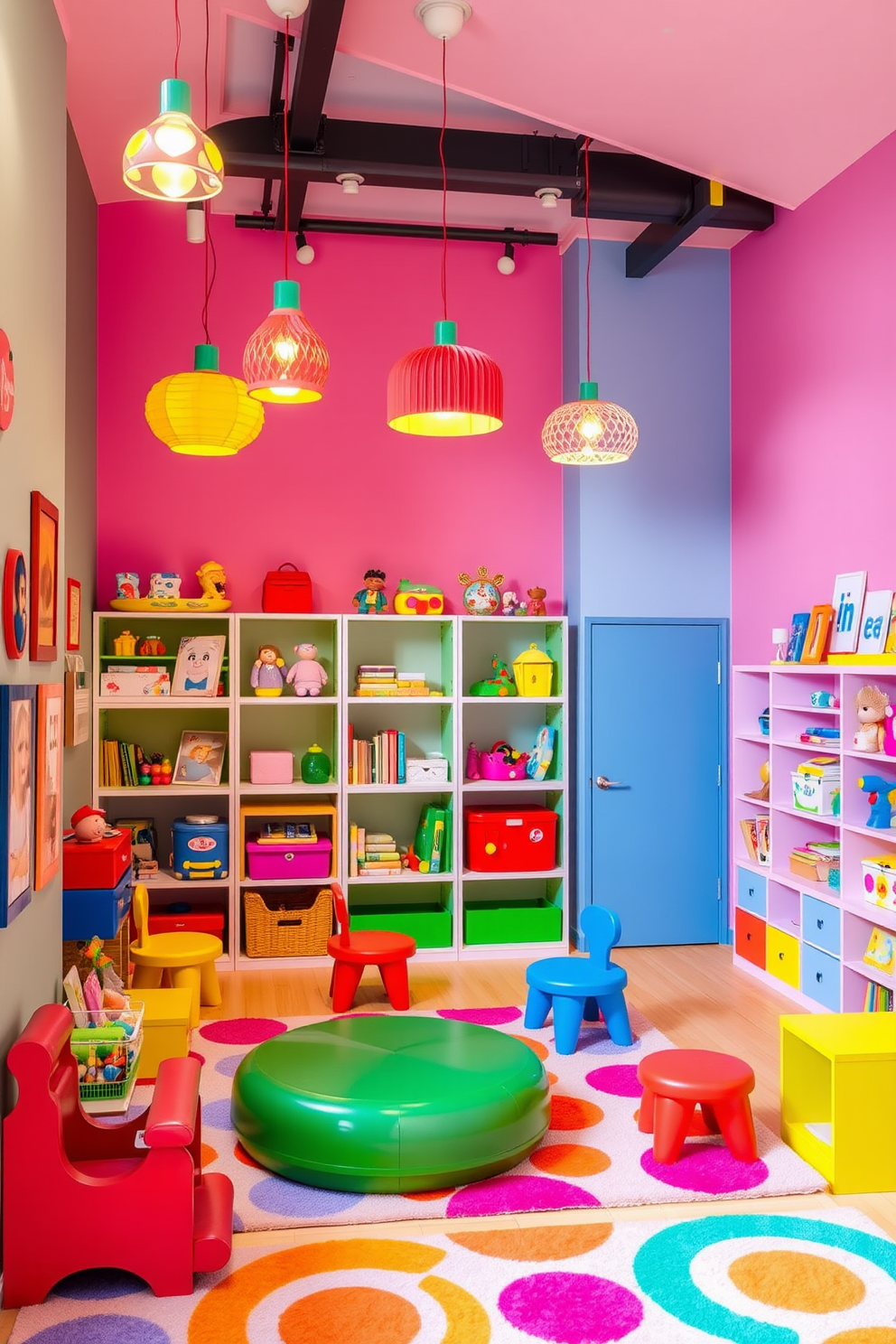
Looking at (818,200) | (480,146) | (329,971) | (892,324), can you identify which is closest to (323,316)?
(480,146)

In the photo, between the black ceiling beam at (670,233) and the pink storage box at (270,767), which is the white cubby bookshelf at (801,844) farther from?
the pink storage box at (270,767)

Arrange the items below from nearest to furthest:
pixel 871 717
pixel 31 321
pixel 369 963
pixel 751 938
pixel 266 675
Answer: pixel 31 321 < pixel 871 717 < pixel 369 963 < pixel 751 938 < pixel 266 675

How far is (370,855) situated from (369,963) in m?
1.18

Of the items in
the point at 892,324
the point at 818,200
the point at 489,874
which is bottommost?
the point at 489,874

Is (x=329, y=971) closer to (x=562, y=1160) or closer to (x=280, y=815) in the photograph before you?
(x=280, y=815)

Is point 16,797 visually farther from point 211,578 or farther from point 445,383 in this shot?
point 211,578

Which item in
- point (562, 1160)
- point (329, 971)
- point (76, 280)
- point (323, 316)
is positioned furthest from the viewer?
point (323, 316)

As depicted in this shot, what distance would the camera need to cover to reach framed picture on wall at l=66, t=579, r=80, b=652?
5.02m

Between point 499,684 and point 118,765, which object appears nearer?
point 118,765

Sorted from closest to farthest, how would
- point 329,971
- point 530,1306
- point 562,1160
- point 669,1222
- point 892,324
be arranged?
point 530,1306 → point 669,1222 → point 562,1160 → point 892,324 → point 329,971

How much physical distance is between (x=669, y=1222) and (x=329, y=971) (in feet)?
9.71

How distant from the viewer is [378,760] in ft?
20.3

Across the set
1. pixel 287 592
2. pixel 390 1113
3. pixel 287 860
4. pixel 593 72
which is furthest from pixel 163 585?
pixel 390 1113

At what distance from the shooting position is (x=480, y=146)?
18.0 feet
